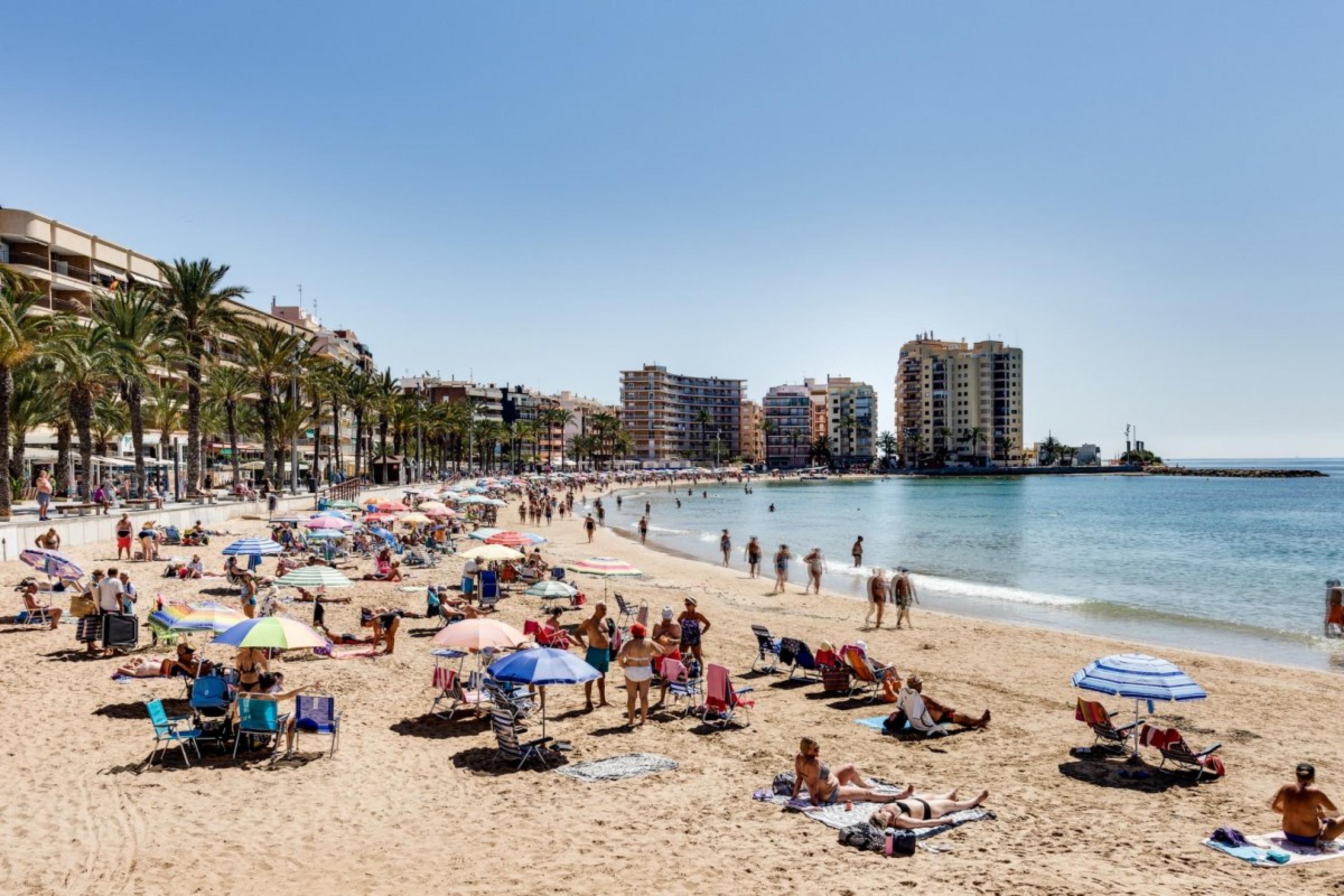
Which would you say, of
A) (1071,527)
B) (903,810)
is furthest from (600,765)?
(1071,527)

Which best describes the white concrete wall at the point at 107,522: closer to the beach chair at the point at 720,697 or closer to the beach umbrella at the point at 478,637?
the beach umbrella at the point at 478,637

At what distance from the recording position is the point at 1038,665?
15.5 metres

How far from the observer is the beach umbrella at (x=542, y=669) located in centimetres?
922

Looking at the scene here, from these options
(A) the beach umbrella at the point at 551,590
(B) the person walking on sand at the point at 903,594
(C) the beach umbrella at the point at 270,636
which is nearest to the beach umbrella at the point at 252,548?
(A) the beach umbrella at the point at 551,590

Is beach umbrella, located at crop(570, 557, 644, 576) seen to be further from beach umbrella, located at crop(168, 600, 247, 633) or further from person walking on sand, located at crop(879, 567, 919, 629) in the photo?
beach umbrella, located at crop(168, 600, 247, 633)

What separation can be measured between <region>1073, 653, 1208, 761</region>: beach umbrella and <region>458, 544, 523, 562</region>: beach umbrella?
1128cm

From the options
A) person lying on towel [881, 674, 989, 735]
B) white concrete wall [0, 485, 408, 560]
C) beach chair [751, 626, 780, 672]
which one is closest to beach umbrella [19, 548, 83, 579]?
white concrete wall [0, 485, 408, 560]

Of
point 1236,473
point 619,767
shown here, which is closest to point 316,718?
point 619,767

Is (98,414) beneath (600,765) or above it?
above

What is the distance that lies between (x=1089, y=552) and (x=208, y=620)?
4052cm

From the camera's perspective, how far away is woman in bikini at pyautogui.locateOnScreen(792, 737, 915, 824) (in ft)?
27.3

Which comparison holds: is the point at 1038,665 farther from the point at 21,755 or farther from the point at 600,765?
the point at 21,755

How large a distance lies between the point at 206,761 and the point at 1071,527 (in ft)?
196

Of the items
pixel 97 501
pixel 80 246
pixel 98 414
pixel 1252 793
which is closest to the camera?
pixel 1252 793
